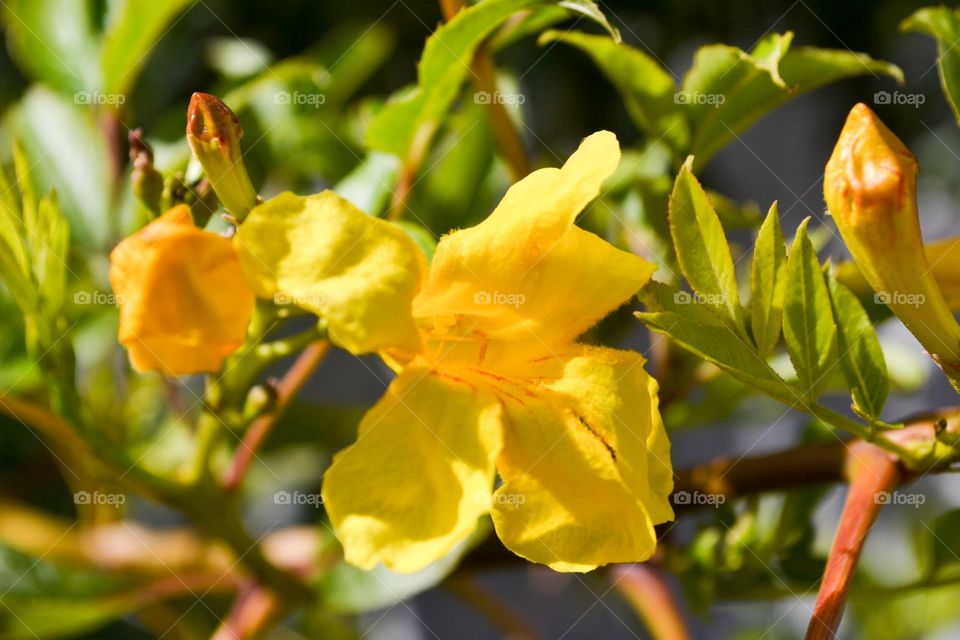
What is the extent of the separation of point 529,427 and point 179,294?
24cm

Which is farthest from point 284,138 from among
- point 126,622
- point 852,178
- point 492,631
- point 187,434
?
point 492,631

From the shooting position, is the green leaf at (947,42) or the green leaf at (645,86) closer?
the green leaf at (947,42)

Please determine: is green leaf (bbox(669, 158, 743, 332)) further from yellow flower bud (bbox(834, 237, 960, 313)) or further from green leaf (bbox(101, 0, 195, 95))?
green leaf (bbox(101, 0, 195, 95))

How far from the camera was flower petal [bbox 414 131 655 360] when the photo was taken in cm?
64

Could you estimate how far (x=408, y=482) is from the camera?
2.04ft

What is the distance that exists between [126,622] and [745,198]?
1.27 metres

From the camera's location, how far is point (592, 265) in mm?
667

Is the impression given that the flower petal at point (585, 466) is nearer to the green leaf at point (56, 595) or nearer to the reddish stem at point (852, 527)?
the reddish stem at point (852, 527)

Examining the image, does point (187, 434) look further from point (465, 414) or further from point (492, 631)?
point (492, 631)

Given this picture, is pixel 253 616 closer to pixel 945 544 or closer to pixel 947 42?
pixel 945 544

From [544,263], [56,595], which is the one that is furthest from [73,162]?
[544,263]

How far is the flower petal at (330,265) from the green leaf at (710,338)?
0.15 m

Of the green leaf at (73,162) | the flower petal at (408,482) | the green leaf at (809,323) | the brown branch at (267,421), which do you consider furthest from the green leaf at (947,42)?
the green leaf at (73,162)

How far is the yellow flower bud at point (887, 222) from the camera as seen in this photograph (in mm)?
582
